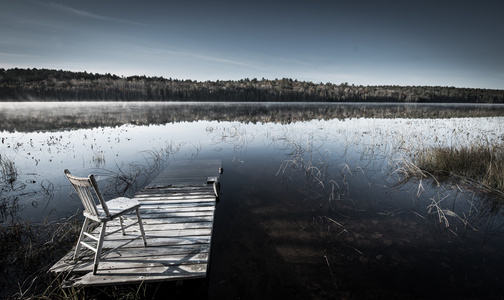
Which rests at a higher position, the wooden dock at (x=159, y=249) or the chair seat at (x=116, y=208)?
the chair seat at (x=116, y=208)

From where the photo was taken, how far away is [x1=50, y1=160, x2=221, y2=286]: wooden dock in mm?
3879

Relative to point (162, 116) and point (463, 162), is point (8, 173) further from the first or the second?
point (162, 116)

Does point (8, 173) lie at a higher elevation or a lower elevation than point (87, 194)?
lower

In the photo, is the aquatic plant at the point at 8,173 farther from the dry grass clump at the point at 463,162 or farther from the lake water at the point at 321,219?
the dry grass clump at the point at 463,162

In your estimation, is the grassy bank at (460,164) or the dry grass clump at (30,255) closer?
the dry grass clump at (30,255)

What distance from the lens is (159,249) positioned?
14.9ft

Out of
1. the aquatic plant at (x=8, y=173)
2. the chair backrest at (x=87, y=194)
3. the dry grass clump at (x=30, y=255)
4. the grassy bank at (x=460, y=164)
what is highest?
the chair backrest at (x=87, y=194)

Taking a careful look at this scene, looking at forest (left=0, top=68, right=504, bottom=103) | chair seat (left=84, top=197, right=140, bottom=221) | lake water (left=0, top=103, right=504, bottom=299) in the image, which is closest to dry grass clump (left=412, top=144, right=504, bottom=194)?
lake water (left=0, top=103, right=504, bottom=299)

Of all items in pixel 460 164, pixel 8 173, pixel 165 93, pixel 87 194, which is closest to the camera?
pixel 87 194

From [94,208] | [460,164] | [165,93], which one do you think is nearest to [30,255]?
[94,208]

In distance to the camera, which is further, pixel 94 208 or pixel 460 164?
pixel 460 164

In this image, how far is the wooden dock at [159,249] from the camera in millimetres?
3879

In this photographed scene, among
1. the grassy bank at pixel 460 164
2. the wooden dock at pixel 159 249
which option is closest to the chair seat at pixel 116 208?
the wooden dock at pixel 159 249

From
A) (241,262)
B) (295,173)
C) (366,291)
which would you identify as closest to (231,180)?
(295,173)
